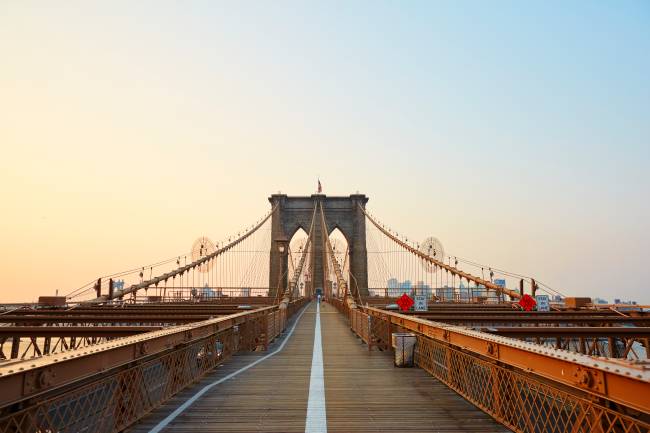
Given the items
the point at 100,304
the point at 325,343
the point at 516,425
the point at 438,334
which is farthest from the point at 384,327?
the point at 100,304

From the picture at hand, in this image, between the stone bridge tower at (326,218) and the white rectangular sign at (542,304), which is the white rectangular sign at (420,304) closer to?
the white rectangular sign at (542,304)

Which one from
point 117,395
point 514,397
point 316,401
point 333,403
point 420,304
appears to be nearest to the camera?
point 117,395

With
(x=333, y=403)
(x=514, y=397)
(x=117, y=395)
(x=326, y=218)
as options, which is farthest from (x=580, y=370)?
(x=326, y=218)

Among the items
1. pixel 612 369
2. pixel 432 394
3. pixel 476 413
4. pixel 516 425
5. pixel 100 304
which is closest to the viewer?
pixel 612 369

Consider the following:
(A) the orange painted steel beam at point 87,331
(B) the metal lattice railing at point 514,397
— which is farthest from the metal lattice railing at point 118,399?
(B) the metal lattice railing at point 514,397

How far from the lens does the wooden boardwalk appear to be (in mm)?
6176

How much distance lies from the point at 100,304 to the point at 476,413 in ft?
81.5

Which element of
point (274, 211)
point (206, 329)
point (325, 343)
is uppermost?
point (274, 211)

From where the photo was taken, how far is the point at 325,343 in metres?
17.1

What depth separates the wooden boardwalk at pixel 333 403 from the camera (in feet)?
20.3

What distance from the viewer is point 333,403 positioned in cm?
757

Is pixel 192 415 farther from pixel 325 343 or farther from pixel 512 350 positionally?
pixel 325 343

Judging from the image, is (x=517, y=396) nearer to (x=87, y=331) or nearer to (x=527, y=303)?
(x=87, y=331)

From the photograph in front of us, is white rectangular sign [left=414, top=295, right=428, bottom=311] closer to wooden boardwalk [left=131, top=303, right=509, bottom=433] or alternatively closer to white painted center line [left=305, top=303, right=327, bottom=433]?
white painted center line [left=305, top=303, right=327, bottom=433]
